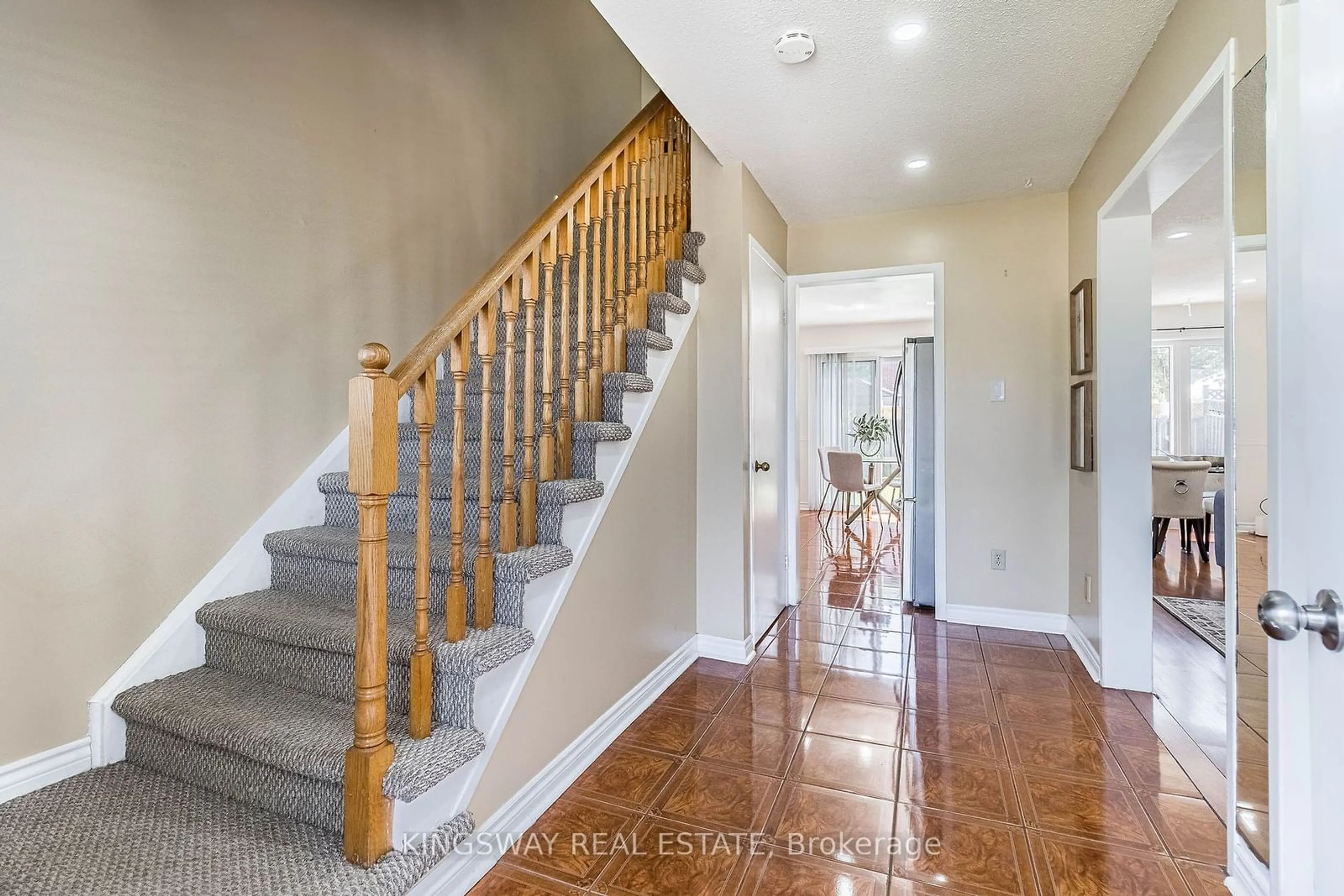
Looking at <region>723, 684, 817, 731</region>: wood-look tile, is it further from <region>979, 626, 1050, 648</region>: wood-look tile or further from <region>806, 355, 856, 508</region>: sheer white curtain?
<region>806, 355, 856, 508</region>: sheer white curtain

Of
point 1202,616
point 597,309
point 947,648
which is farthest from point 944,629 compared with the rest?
point 597,309

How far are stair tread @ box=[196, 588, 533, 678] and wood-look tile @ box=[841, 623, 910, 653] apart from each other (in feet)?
6.57

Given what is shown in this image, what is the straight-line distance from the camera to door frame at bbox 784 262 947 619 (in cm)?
345

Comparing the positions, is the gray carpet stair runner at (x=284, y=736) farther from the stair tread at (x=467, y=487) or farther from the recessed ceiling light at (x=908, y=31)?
the recessed ceiling light at (x=908, y=31)

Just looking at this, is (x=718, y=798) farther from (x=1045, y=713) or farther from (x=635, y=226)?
(x=635, y=226)

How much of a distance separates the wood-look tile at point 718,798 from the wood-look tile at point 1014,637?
1.82 m

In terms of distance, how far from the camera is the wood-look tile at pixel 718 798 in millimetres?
1706

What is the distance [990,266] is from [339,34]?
127 inches

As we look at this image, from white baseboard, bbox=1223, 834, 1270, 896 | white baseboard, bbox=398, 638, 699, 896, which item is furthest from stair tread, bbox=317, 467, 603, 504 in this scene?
white baseboard, bbox=1223, 834, 1270, 896

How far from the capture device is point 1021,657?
9.59 ft

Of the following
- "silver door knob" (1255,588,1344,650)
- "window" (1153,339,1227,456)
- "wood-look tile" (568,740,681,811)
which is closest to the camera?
"silver door knob" (1255,588,1344,650)

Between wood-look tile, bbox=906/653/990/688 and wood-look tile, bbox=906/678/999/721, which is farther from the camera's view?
wood-look tile, bbox=906/653/990/688

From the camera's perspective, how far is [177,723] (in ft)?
5.15

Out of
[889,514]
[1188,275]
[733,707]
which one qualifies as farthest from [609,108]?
[889,514]
